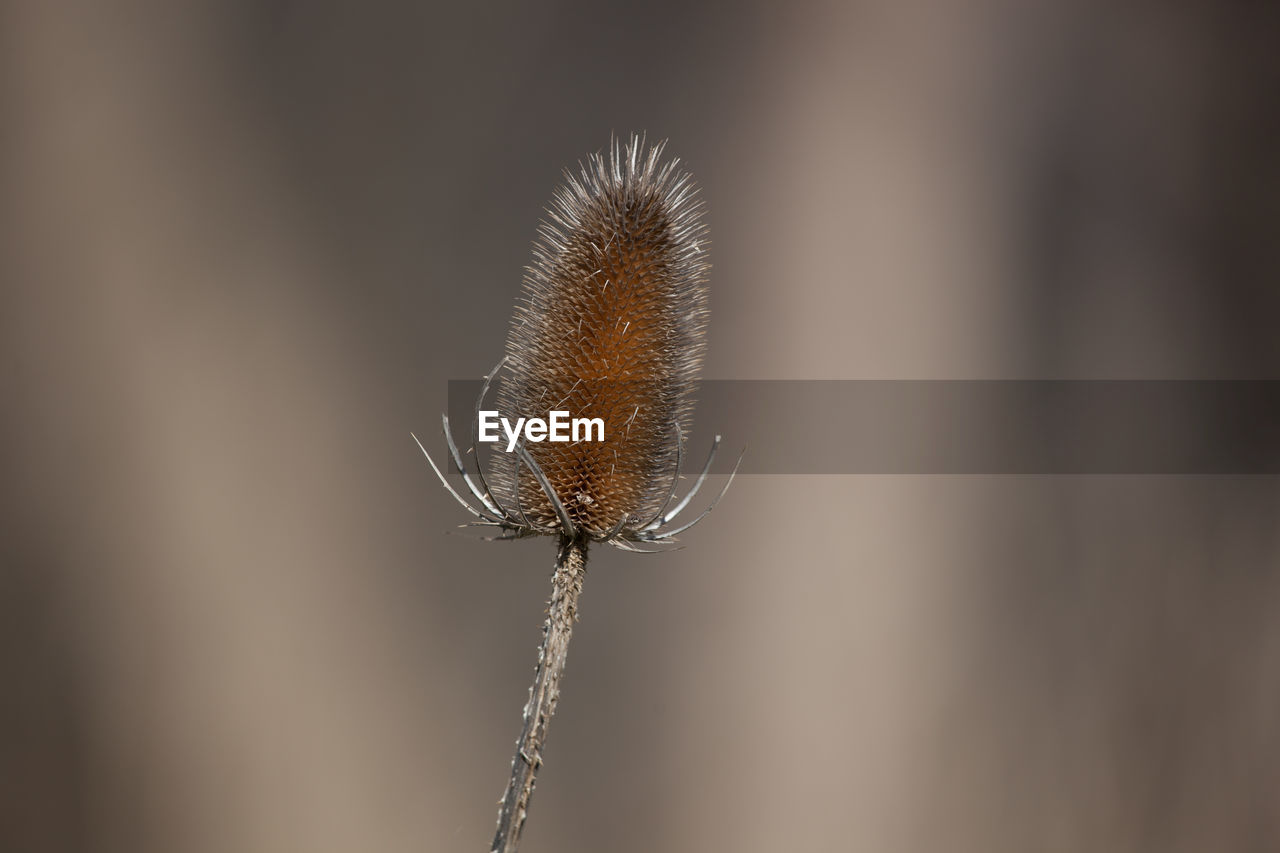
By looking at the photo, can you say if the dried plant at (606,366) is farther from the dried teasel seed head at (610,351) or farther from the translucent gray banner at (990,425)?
the translucent gray banner at (990,425)

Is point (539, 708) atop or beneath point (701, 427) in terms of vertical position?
beneath

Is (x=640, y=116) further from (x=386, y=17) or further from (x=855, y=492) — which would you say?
(x=855, y=492)

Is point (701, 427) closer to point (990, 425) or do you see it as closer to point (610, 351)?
point (990, 425)

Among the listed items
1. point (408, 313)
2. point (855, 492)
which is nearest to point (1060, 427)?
point (855, 492)

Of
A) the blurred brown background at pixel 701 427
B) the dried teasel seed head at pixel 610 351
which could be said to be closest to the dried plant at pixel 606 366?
the dried teasel seed head at pixel 610 351

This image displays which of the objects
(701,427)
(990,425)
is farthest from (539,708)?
(990,425)
